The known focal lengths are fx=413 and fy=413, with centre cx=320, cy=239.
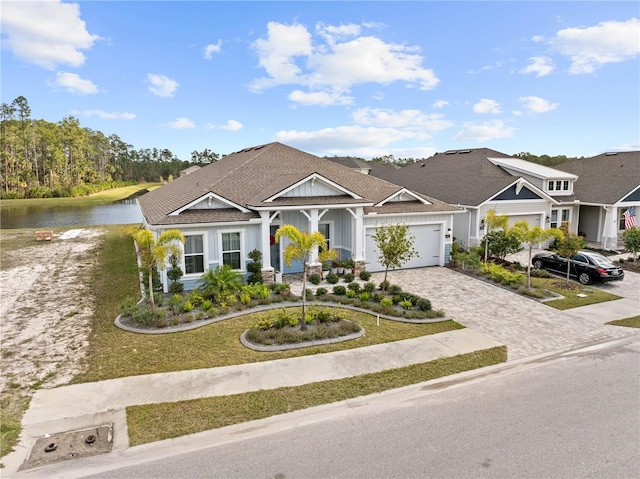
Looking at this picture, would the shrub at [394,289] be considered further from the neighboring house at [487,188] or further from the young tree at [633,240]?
the young tree at [633,240]

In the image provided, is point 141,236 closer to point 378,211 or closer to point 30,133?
point 378,211

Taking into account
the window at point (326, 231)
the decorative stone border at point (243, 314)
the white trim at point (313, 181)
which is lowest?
the decorative stone border at point (243, 314)

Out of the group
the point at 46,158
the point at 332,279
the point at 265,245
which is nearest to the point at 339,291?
the point at 332,279

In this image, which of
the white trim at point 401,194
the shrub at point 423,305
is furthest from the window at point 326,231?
the shrub at point 423,305

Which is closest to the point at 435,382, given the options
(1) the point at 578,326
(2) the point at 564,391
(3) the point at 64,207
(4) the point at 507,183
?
(2) the point at 564,391

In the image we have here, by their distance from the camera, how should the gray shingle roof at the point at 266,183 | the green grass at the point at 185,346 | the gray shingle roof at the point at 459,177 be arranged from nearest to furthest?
the green grass at the point at 185,346 → the gray shingle roof at the point at 266,183 → the gray shingle roof at the point at 459,177

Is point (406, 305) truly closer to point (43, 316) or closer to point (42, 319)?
point (42, 319)

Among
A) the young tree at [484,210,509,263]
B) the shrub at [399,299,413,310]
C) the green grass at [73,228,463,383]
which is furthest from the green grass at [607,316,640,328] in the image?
the young tree at [484,210,509,263]
